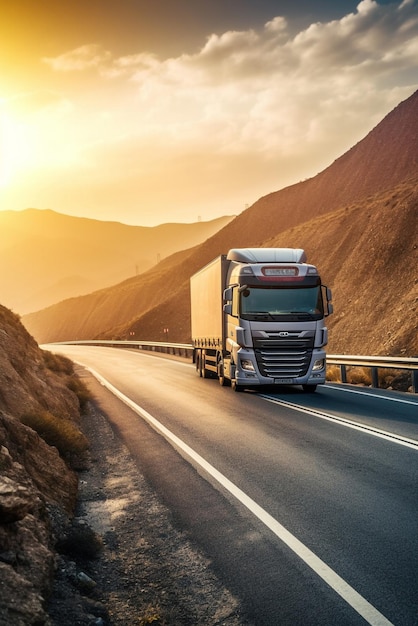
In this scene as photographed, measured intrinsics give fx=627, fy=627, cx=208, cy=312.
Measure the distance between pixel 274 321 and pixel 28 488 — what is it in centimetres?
1168

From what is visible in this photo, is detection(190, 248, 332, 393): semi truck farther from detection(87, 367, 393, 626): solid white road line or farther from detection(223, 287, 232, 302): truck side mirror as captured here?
detection(87, 367, 393, 626): solid white road line

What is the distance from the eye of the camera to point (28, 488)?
5969 millimetres

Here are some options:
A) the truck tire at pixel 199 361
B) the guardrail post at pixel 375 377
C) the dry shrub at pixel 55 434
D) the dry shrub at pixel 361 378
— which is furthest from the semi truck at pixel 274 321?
the dry shrub at pixel 55 434

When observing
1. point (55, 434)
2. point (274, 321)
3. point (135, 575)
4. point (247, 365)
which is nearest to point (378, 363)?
point (274, 321)

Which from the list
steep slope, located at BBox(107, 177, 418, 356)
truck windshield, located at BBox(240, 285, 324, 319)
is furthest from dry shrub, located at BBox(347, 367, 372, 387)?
steep slope, located at BBox(107, 177, 418, 356)

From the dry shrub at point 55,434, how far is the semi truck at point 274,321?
765 centimetres

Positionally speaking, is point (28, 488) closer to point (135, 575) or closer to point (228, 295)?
point (135, 575)

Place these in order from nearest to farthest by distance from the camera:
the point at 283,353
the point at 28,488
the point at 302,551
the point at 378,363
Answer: the point at 302,551 → the point at 28,488 → the point at 283,353 → the point at 378,363

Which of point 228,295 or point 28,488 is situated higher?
point 228,295

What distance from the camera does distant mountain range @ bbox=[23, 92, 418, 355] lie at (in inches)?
1578

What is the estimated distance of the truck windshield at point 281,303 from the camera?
17188 mm

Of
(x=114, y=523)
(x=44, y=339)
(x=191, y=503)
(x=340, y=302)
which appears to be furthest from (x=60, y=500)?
(x=44, y=339)

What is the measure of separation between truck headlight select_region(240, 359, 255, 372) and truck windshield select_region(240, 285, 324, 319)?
3.95 feet

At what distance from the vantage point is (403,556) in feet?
16.8
